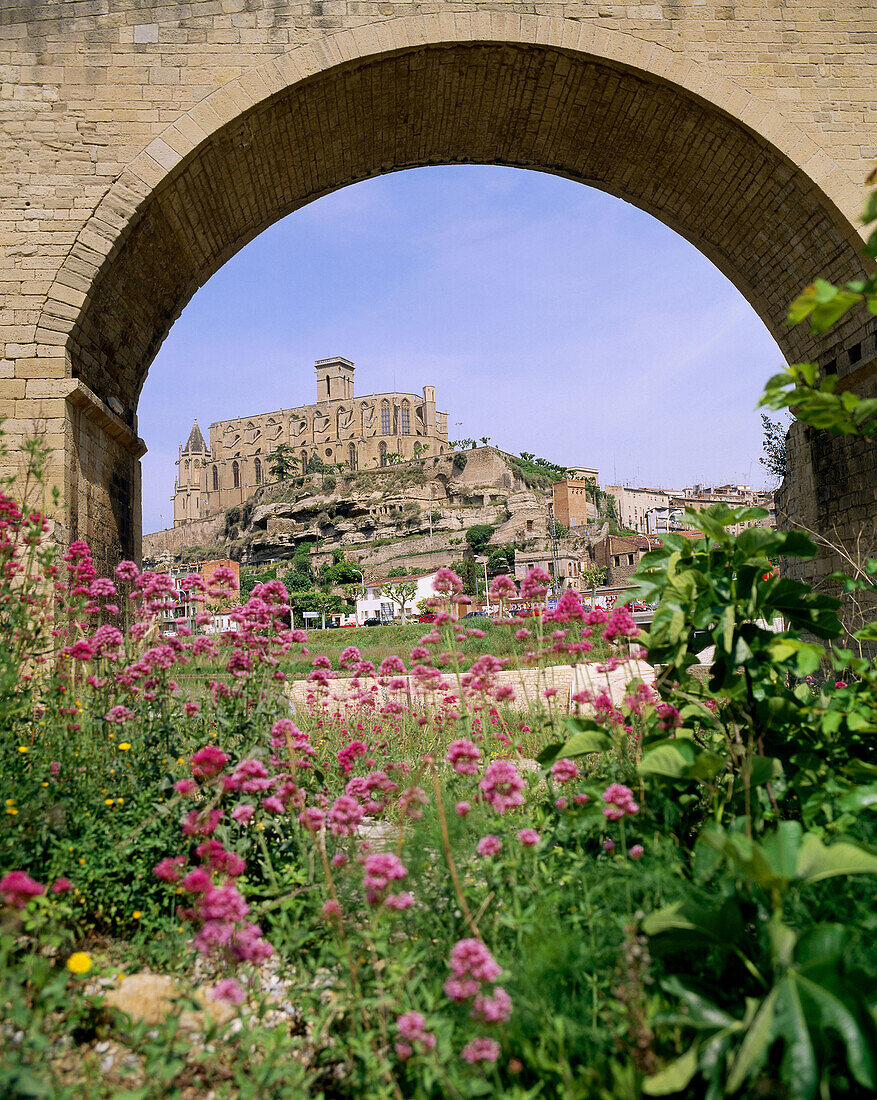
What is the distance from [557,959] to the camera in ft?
6.51

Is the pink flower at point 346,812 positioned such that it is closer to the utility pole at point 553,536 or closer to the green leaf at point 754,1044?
the green leaf at point 754,1044

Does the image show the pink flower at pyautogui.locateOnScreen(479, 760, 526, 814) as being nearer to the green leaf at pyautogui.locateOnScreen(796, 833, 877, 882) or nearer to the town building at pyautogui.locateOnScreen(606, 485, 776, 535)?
the green leaf at pyautogui.locateOnScreen(796, 833, 877, 882)

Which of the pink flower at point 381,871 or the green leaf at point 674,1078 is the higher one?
the pink flower at point 381,871

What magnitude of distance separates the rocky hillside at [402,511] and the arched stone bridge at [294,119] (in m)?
59.9

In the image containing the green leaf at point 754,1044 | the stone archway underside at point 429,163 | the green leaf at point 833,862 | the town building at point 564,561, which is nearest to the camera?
the green leaf at point 754,1044

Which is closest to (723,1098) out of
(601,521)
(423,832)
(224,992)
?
(224,992)

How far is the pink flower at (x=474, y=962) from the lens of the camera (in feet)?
4.96

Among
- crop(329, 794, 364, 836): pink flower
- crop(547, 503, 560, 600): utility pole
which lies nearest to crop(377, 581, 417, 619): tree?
crop(547, 503, 560, 600): utility pole

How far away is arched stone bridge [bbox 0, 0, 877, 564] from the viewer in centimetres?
613

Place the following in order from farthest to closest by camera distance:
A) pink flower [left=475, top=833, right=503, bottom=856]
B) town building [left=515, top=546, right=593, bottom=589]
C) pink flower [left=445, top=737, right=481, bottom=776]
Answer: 1. town building [left=515, top=546, right=593, bottom=589]
2. pink flower [left=445, top=737, right=481, bottom=776]
3. pink flower [left=475, top=833, right=503, bottom=856]

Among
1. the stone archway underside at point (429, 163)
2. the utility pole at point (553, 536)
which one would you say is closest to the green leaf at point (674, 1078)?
the stone archway underside at point (429, 163)

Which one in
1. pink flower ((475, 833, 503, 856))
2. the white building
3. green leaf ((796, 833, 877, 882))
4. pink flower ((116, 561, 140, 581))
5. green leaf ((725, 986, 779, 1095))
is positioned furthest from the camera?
the white building

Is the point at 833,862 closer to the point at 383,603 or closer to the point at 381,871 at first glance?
the point at 381,871

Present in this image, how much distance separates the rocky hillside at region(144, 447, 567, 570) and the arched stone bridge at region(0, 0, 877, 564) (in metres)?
59.9
